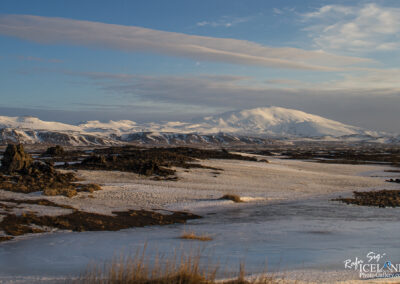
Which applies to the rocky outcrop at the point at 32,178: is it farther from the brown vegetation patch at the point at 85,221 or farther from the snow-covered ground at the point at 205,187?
the brown vegetation patch at the point at 85,221

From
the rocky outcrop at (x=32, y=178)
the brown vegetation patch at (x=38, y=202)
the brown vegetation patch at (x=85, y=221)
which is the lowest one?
the brown vegetation patch at (x=85, y=221)

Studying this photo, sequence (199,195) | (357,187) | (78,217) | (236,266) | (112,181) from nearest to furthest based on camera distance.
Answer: (236,266), (78,217), (199,195), (112,181), (357,187)

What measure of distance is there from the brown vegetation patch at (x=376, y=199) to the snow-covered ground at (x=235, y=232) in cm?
116

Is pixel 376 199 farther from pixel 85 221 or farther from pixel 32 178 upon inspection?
pixel 32 178

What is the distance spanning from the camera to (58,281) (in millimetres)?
6922

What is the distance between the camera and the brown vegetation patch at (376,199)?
63.0ft

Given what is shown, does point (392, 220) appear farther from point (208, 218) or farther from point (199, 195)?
point (199, 195)

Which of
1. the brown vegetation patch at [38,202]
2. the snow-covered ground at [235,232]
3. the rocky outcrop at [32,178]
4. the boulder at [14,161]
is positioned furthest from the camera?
the boulder at [14,161]

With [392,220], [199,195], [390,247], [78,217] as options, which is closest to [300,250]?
[390,247]

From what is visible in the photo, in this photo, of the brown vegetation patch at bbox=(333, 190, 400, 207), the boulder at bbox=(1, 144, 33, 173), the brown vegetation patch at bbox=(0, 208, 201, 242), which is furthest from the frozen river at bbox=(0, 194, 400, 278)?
the boulder at bbox=(1, 144, 33, 173)

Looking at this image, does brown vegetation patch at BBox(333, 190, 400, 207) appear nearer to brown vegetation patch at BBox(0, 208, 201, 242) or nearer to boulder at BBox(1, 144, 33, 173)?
brown vegetation patch at BBox(0, 208, 201, 242)

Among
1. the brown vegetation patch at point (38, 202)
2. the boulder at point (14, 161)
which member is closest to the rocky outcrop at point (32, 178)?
the boulder at point (14, 161)

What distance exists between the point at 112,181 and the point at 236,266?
57.3 ft

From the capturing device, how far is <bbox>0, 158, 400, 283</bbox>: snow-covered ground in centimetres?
852
